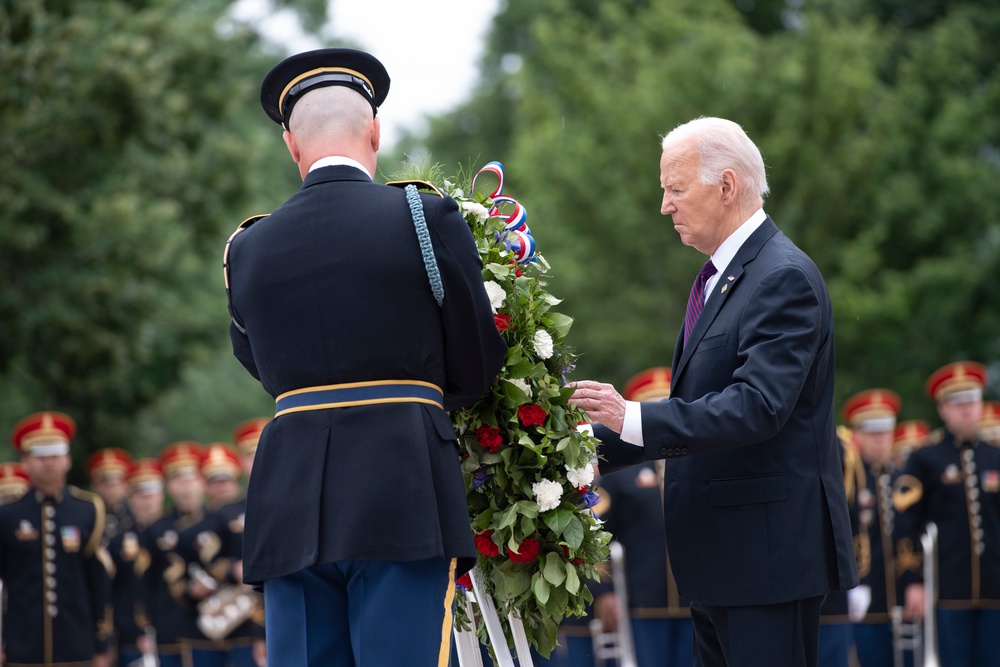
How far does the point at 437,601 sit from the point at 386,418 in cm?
55

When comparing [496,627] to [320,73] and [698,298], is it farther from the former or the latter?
[320,73]

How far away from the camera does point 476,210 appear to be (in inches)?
188

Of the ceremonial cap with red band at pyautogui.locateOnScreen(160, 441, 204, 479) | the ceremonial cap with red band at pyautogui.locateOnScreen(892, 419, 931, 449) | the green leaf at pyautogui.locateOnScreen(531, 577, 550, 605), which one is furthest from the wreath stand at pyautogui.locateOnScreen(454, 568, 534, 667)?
the ceremonial cap with red band at pyautogui.locateOnScreen(892, 419, 931, 449)

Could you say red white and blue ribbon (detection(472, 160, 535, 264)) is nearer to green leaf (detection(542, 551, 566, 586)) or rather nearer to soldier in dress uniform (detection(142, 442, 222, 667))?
green leaf (detection(542, 551, 566, 586))

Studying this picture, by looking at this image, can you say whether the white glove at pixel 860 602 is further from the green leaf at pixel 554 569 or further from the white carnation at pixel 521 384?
the white carnation at pixel 521 384

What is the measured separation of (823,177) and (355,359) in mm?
17265

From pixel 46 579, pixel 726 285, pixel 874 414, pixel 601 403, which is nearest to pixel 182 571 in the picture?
pixel 46 579

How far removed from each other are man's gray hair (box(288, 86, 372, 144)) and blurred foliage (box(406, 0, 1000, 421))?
1639 centimetres

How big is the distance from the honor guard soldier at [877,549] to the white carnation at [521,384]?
8.31 meters

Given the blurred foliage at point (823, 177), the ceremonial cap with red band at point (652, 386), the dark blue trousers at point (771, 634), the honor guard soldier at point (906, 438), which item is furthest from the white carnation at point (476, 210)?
the blurred foliage at point (823, 177)

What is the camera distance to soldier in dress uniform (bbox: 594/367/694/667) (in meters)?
10.9

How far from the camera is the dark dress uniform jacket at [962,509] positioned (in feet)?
36.6

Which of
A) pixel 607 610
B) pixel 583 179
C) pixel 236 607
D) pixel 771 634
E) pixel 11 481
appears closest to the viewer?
pixel 771 634

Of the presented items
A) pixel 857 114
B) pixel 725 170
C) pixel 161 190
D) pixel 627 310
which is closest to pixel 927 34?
pixel 857 114
